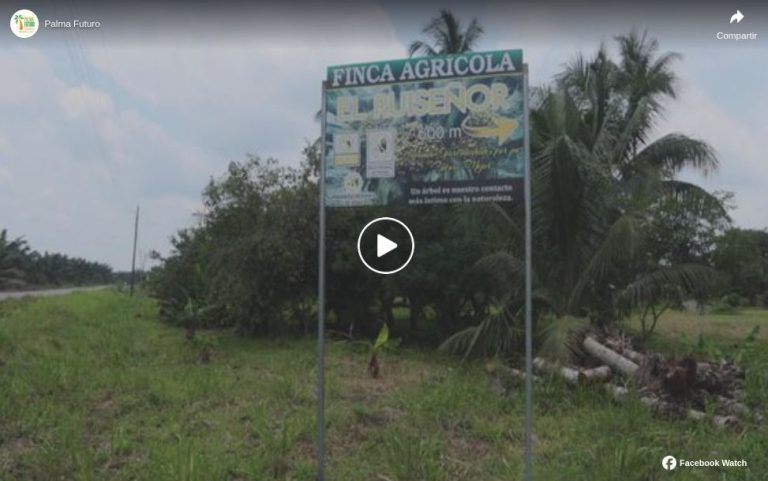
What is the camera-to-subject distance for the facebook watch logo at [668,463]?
4.97 m

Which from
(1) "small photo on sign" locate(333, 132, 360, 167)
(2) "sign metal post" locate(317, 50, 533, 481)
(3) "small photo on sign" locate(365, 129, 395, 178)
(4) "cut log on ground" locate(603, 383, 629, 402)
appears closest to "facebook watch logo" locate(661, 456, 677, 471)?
(2) "sign metal post" locate(317, 50, 533, 481)

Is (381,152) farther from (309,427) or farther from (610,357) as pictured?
(610,357)

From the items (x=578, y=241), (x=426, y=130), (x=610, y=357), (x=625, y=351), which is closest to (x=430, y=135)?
(x=426, y=130)

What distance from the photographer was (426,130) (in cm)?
461

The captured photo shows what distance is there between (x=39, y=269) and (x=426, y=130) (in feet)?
181

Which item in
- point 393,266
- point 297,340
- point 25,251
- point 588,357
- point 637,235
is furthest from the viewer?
point 25,251

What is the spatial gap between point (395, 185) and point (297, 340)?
28.5ft

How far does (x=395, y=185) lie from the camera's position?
4.69 metres

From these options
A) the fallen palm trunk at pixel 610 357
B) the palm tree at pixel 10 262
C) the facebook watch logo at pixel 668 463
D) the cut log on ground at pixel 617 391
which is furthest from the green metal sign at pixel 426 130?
the palm tree at pixel 10 262

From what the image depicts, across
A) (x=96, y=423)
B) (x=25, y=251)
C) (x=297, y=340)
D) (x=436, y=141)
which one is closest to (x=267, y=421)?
(x=96, y=423)

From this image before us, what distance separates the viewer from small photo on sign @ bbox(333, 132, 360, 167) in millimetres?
4742

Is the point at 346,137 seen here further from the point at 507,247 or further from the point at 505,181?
the point at 507,247

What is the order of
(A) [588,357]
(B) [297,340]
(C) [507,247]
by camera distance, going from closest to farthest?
(A) [588,357], (C) [507,247], (B) [297,340]

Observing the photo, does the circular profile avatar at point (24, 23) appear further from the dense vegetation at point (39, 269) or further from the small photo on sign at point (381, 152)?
the dense vegetation at point (39, 269)
